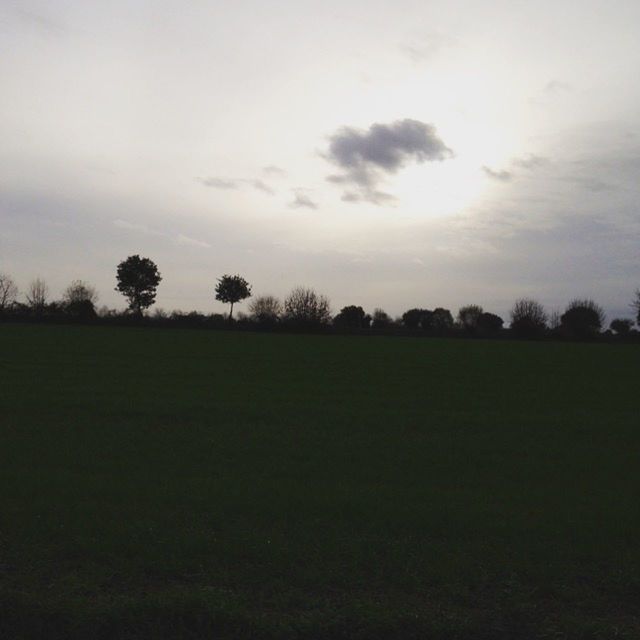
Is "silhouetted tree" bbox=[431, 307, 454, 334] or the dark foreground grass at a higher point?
"silhouetted tree" bbox=[431, 307, 454, 334]

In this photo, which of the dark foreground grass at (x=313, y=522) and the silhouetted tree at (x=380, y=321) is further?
the silhouetted tree at (x=380, y=321)

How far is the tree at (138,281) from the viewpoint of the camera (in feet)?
533

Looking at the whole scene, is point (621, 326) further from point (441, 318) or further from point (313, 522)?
point (313, 522)

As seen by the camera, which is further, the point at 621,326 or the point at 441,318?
the point at 441,318

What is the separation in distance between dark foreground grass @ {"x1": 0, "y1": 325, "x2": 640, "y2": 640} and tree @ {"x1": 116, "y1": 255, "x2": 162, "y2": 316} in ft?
475

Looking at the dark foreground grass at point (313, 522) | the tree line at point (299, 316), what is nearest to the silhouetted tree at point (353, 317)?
the tree line at point (299, 316)

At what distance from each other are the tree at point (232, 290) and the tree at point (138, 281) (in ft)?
55.8

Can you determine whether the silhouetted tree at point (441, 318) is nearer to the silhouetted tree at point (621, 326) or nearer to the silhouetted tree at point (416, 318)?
the silhouetted tree at point (416, 318)

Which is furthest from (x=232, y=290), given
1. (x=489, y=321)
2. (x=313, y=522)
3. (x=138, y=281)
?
(x=313, y=522)

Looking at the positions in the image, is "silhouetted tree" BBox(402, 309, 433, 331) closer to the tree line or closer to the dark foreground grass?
the tree line

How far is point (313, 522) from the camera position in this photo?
8.88 m

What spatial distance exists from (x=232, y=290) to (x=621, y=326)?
311 ft

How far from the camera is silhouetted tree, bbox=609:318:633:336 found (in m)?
131

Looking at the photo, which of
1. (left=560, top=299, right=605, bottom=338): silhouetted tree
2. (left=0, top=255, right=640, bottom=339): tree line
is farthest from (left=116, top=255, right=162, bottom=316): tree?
(left=560, top=299, right=605, bottom=338): silhouetted tree
